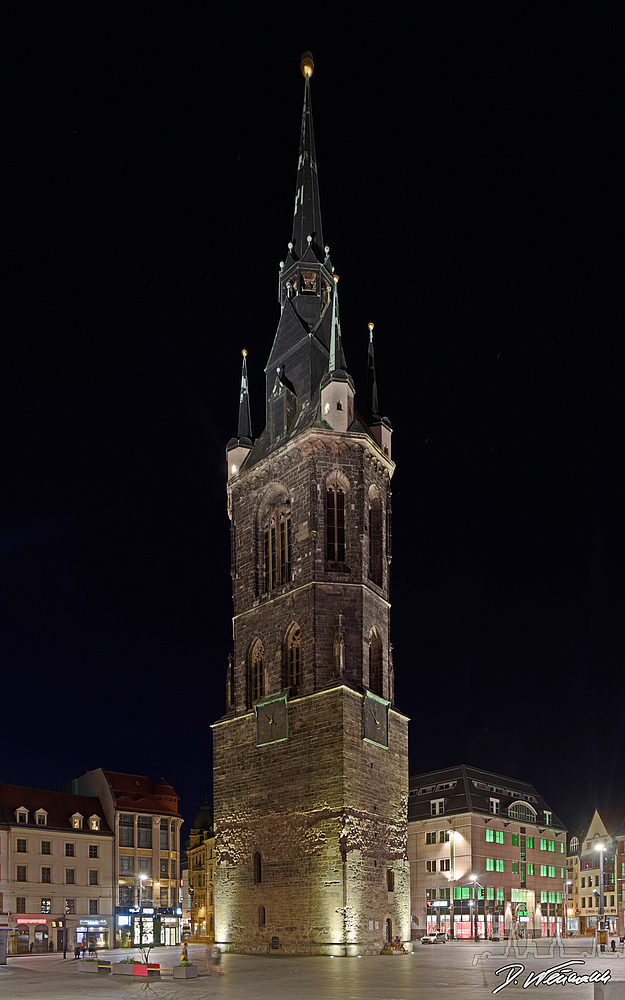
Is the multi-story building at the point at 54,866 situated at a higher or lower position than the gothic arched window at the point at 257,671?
lower

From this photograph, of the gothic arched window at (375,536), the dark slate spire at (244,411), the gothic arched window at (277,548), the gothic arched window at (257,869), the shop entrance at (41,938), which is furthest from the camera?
the dark slate spire at (244,411)

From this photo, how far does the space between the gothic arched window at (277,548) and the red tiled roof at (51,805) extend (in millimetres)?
25442

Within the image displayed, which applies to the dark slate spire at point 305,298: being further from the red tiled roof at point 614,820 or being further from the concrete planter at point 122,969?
the red tiled roof at point 614,820

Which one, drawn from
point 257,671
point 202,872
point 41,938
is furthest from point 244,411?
point 202,872

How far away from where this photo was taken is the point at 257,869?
150 feet

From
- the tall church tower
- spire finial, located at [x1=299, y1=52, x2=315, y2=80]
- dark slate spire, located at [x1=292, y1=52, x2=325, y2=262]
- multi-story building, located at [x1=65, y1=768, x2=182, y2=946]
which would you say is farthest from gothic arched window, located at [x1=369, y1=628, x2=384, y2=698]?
spire finial, located at [x1=299, y1=52, x2=315, y2=80]

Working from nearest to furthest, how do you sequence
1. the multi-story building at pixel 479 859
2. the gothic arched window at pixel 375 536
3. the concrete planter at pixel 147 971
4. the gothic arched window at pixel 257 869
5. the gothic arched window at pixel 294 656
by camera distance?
the concrete planter at pixel 147 971 < the gothic arched window at pixel 257 869 < the gothic arched window at pixel 294 656 < the gothic arched window at pixel 375 536 < the multi-story building at pixel 479 859

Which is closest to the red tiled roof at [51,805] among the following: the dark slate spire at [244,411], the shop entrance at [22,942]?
the shop entrance at [22,942]

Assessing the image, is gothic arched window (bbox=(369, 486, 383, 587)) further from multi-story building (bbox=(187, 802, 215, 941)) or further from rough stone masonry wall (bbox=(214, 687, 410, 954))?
multi-story building (bbox=(187, 802, 215, 941))

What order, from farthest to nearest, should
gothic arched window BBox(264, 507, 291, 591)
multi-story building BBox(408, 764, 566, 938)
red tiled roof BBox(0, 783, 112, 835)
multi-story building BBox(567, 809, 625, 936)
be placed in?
multi-story building BBox(567, 809, 625, 936) → multi-story building BBox(408, 764, 566, 938) → red tiled roof BBox(0, 783, 112, 835) → gothic arched window BBox(264, 507, 291, 591)

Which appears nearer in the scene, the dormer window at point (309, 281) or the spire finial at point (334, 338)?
the spire finial at point (334, 338)

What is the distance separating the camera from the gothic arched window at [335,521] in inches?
1903

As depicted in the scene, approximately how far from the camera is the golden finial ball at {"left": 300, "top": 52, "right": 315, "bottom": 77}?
2692 inches

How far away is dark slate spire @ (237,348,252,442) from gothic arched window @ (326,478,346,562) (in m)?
8.75
